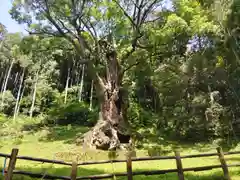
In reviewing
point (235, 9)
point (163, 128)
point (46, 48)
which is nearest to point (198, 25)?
point (235, 9)

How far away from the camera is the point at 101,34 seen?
49.2 feet

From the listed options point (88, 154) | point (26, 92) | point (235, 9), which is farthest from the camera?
point (26, 92)

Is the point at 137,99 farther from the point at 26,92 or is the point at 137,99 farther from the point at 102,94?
the point at 26,92

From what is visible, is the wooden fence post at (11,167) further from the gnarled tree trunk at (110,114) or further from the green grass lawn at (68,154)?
the gnarled tree trunk at (110,114)

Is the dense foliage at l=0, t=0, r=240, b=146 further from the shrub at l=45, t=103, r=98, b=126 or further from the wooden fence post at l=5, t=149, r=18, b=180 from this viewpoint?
the wooden fence post at l=5, t=149, r=18, b=180

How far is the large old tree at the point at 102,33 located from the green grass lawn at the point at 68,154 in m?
1.36

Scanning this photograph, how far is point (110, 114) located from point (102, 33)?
5412 millimetres

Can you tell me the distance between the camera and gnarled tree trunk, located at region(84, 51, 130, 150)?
11.6m

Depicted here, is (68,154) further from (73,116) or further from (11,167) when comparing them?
(73,116)

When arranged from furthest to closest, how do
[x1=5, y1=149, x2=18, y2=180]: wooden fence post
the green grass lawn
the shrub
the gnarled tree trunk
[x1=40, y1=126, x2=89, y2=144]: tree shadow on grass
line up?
the shrub → [x1=40, y1=126, x2=89, y2=144]: tree shadow on grass → the gnarled tree trunk → the green grass lawn → [x1=5, y1=149, x2=18, y2=180]: wooden fence post

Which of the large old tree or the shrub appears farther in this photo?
the shrub

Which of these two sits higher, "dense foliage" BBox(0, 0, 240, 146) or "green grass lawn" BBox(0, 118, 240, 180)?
"dense foliage" BBox(0, 0, 240, 146)

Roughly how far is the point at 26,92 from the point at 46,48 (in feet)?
52.3

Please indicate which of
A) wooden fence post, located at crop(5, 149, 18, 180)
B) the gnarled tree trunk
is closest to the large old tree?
the gnarled tree trunk
